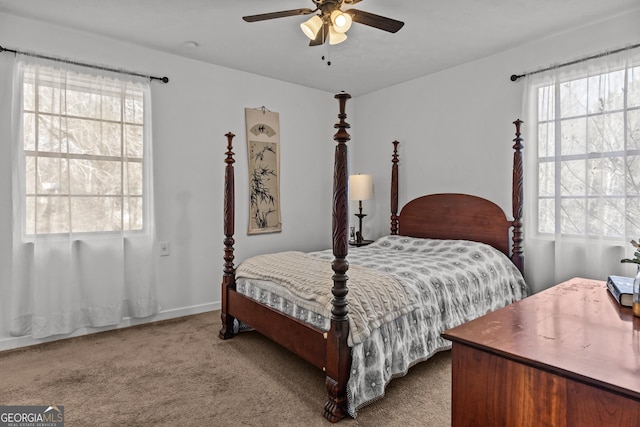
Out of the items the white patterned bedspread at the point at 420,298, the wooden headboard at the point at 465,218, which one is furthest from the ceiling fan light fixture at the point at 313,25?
the wooden headboard at the point at 465,218

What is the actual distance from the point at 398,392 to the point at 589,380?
1.36 metres

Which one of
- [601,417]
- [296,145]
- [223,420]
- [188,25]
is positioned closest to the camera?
[601,417]

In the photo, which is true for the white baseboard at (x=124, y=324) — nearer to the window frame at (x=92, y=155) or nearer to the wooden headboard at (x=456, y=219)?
the window frame at (x=92, y=155)

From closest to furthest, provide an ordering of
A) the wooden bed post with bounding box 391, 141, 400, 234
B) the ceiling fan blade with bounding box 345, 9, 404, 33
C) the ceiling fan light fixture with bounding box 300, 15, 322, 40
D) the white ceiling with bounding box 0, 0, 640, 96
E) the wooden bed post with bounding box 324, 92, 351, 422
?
the wooden bed post with bounding box 324, 92, 351, 422 < the ceiling fan blade with bounding box 345, 9, 404, 33 < the ceiling fan light fixture with bounding box 300, 15, 322, 40 < the white ceiling with bounding box 0, 0, 640, 96 < the wooden bed post with bounding box 391, 141, 400, 234

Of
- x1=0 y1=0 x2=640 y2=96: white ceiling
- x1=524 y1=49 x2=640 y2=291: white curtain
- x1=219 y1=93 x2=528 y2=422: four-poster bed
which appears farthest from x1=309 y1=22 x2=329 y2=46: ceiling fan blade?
x1=524 y1=49 x2=640 y2=291: white curtain

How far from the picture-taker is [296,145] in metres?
4.38

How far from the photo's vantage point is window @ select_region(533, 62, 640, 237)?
2.64 meters

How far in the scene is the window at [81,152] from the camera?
2.79m

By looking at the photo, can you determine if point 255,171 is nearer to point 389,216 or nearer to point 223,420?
point 389,216

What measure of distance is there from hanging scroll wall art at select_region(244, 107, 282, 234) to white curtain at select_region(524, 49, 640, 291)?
2.51 meters

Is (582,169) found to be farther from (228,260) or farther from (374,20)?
(228,260)

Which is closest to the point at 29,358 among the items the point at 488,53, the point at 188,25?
the point at 188,25

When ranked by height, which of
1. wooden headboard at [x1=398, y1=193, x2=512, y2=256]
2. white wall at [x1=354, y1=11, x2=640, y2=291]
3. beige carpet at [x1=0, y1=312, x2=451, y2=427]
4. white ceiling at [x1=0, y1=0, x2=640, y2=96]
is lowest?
beige carpet at [x1=0, y1=312, x2=451, y2=427]

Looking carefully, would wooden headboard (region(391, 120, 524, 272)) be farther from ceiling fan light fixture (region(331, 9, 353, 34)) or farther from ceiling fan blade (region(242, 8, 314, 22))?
ceiling fan blade (region(242, 8, 314, 22))
